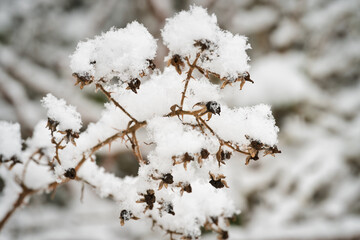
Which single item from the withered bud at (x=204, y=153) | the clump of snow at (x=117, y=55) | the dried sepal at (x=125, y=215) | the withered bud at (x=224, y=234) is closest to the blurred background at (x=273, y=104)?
the withered bud at (x=224, y=234)

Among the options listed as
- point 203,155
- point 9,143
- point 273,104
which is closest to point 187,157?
point 203,155

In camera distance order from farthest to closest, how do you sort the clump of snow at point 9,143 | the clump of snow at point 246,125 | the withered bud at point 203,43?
the clump of snow at point 9,143, the clump of snow at point 246,125, the withered bud at point 203,43

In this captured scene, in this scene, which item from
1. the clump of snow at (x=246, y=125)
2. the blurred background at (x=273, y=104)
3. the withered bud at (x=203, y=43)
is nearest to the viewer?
the withered bud at (x=203, y=43)

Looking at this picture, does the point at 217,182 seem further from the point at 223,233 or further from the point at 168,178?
the point at 223,233

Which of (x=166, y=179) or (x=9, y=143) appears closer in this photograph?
(x=166, y=179)

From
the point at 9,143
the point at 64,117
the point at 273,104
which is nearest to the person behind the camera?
the point at 64,117

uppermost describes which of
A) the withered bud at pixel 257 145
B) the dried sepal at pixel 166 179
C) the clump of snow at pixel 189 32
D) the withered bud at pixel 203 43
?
the clump of snow at pixel 189 32

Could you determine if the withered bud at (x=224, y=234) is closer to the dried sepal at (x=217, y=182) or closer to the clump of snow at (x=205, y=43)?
the dried sepal at (x=217, y=182)
